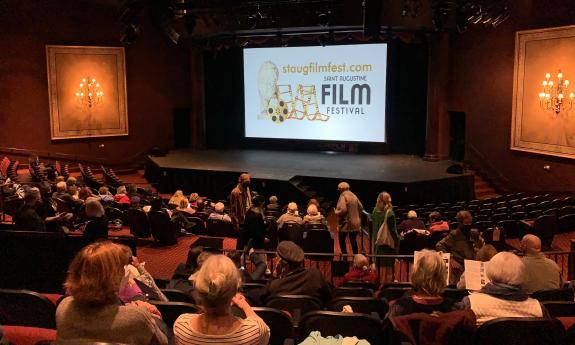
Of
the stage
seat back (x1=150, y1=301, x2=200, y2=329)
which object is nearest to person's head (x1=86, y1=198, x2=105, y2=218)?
seat back (x1=150, y1=301, x2=200, y2=329)

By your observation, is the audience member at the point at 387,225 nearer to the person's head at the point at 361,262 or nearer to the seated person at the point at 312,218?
the person's head at the point at 361,262

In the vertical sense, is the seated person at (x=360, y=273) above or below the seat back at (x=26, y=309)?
below

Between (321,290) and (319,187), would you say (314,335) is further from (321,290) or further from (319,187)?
(319,187)

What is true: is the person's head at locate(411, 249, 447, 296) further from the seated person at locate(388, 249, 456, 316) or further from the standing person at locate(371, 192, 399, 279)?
the standing person at locate(371, 192, 399, 279)

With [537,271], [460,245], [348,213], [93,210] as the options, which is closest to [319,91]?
[348,213]

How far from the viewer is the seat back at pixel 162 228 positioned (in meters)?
8.59

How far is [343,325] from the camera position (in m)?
3.22

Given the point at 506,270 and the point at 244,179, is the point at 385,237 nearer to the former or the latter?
the point at 244,179

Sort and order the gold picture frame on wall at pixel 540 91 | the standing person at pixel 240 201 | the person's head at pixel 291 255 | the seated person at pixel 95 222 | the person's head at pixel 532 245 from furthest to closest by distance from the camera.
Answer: the gold picture frame on wall at pixel 540 91 → the standing person at pixel 240 201 → the seated person at pixel 95 222 → the person's head at pixel 532 245 → the person's head at pixel 291 255

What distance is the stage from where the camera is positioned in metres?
13.8

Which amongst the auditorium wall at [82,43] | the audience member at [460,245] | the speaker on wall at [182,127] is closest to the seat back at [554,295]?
the audience member at [460,245]

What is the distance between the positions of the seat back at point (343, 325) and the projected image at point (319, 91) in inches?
566

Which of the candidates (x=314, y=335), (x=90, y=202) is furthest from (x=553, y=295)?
(x=90, y=202)

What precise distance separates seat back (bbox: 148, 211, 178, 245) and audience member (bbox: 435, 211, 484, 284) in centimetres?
422
